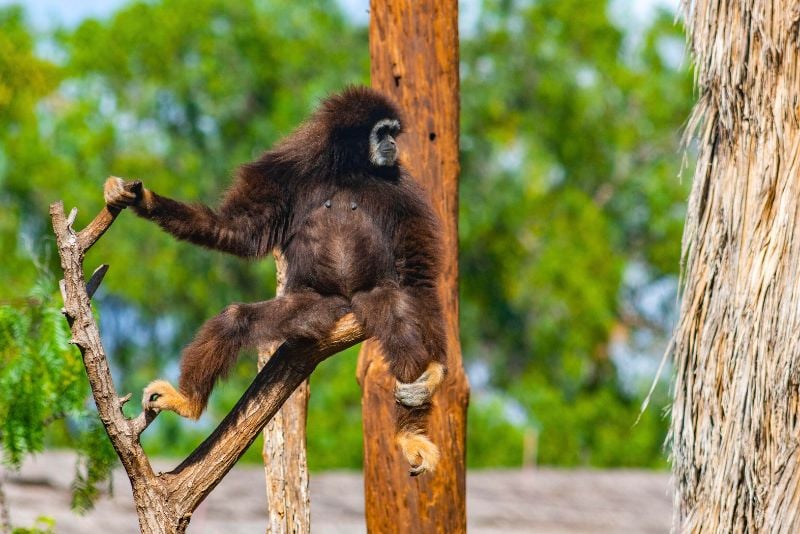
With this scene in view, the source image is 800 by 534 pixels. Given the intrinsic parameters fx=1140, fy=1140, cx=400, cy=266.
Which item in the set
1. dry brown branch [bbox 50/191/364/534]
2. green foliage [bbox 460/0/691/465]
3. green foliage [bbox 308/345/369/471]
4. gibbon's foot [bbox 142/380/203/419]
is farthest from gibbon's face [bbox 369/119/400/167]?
green foliage [bbox 460/0/691/465]

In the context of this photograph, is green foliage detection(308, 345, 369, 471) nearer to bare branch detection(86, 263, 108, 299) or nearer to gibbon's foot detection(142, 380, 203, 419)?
gibbon's foot detection(142, 380, 203, 419)

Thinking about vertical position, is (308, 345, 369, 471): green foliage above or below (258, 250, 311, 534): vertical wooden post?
above

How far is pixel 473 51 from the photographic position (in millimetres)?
24734

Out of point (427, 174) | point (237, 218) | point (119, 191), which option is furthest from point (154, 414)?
point (427, 174)

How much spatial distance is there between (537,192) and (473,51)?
352cm

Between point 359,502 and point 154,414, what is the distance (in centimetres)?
860

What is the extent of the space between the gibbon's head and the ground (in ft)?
22.2

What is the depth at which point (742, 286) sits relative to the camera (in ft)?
23.2

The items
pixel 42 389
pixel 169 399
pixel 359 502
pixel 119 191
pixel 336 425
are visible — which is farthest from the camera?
pixel 336 425

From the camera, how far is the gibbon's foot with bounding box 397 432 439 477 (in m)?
6.16

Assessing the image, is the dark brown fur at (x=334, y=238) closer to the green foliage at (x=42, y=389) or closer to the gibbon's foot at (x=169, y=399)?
the gibbon's foot at (x=169, y=399)

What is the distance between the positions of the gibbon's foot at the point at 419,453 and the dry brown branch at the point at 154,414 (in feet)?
2.32

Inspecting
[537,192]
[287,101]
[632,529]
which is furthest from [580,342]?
[632,529]

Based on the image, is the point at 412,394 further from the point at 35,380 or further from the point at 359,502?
the point at 359,502
